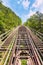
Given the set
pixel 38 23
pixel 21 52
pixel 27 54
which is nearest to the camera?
pixel 21 52

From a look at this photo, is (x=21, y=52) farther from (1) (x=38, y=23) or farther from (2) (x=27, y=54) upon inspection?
(1) (x=38, y=23)

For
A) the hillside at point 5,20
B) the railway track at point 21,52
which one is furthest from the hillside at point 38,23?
the railway track at point 21,52

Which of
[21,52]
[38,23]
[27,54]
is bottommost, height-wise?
[38,23]

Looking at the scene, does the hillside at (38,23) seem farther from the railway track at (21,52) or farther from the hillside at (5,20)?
the railway track at (21,52)

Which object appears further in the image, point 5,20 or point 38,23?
point 38,23

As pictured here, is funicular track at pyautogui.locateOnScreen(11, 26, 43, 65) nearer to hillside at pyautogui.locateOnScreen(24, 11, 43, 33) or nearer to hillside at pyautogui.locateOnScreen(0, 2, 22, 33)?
hillside at pyautogui.locateOnScreen(0, 2, 22, 33)

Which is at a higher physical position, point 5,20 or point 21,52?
point 21,52

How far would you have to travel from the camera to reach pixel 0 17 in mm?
27812

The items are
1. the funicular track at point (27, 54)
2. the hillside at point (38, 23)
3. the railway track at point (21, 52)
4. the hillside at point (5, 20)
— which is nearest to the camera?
the railway track at point (21, 52)

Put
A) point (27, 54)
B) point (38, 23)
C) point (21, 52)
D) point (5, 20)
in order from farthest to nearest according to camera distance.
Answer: point (38, 23) → point (5, 20) → point (27, 54) → point (21, 52)

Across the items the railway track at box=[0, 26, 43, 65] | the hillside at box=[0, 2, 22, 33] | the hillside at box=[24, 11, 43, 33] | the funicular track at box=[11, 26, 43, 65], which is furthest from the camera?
the hillside at box=[24, 11, 43, 33]

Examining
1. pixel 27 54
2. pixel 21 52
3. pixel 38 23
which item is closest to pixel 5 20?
pixel 38 23

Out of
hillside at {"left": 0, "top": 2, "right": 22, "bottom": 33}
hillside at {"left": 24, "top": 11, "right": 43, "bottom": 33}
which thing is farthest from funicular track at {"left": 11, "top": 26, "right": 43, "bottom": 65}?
hillside at {"left": 24, "top": 11, "right": 43, "bottom": 33}

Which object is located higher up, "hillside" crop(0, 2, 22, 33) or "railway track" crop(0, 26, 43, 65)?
"railway track" crop(0, 26, 43, 65)
